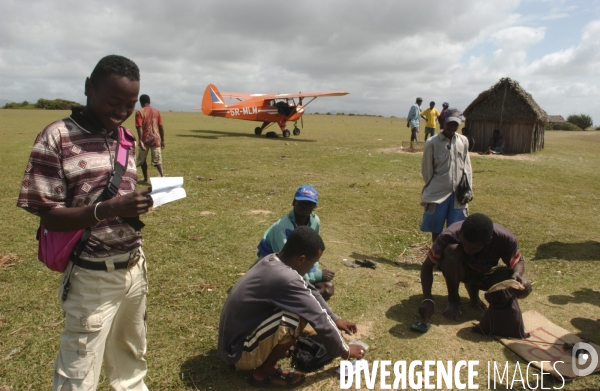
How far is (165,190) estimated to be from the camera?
7.33 feet

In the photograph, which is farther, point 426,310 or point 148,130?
point 148,130

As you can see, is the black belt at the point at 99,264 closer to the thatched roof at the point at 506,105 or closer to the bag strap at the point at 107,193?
the bag strap at the point at 107,193

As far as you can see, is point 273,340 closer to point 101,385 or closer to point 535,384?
point 101,385

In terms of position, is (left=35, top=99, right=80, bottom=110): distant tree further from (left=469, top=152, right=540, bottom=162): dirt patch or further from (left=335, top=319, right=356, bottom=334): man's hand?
(left=335, top=319, right=356, bottom=334): man's hand

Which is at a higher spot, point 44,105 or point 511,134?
point 44,105

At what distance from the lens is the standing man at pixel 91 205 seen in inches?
80.7

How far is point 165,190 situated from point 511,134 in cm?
1697

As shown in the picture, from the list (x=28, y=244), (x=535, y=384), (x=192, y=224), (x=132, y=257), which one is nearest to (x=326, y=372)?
(x=535, y=384)

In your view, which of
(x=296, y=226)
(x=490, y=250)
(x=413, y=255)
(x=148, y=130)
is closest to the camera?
(x=490, y=250)

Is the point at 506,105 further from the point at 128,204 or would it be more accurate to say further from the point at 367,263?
the point at 128,204

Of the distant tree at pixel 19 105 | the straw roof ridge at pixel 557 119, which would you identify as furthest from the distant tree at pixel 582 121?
the distant tree at pixel 19 105

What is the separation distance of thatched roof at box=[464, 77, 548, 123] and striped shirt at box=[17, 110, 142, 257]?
1661cm

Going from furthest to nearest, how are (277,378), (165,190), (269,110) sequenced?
(269,110) < (277,378) < (165,190)

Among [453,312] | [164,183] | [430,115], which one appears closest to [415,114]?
[430,115]
